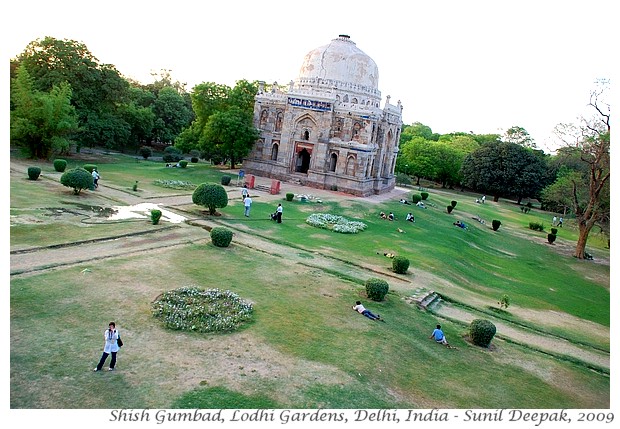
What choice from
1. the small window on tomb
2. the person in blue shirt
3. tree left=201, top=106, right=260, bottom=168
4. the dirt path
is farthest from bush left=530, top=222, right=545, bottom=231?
the person in blue shirt

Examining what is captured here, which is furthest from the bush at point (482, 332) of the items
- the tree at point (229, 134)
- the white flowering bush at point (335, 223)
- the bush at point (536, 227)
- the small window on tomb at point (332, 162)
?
the bush at point (536, 227)

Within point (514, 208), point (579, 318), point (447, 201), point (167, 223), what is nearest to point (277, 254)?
point (167, 223)

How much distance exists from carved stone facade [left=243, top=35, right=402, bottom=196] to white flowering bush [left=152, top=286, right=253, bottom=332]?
2962 cm

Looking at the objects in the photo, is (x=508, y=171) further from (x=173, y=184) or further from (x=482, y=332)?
(x=482, y=332)

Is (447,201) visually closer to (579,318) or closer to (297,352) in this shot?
(579,318)

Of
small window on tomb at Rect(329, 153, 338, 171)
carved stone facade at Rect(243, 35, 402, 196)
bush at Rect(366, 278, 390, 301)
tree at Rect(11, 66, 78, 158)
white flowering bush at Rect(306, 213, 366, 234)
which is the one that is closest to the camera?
bush at Rect(366, 278, 390, 301)

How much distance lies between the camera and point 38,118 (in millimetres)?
34750

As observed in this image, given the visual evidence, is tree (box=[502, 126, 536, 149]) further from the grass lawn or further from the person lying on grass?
the person lying on grass

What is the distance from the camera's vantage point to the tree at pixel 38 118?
112ft

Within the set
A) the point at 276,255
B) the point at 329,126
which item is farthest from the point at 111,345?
the point at 329,126

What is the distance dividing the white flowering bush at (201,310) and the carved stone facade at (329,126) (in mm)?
29624

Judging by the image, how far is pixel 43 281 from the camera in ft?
46.9

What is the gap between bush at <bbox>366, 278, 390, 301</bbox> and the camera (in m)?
17.7

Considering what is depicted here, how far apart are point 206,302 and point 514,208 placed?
5846 cm
